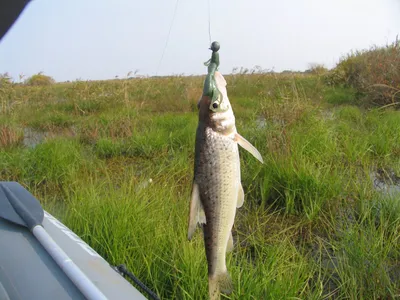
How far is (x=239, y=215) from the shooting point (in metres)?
3.91

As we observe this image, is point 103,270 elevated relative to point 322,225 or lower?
elevated

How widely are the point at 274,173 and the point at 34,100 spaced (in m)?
11.8

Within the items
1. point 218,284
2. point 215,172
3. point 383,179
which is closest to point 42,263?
point 218,284

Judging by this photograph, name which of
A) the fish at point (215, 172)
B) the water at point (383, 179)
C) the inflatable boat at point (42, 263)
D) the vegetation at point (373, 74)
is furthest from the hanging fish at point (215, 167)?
the vegetation at point (373, 74)

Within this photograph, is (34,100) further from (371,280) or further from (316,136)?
(371,280)

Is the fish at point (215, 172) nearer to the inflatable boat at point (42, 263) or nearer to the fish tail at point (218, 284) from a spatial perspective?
the fish tail at point (218, 284)

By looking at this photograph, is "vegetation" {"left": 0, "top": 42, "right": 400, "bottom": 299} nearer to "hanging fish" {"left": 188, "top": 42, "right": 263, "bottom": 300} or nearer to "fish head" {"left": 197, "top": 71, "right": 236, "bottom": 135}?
"hanging fish" {"left": 188, "top": 42, "right": 263, "bottom": 300}

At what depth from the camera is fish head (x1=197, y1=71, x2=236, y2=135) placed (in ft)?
4.38

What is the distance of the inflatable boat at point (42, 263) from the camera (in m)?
1.70

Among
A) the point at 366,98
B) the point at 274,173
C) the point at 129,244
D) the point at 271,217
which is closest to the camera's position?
the point at 129,244

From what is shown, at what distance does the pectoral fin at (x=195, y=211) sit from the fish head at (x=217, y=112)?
249mm

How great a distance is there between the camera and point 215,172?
4.48ft

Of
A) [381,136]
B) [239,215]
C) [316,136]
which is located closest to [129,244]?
[239,215]

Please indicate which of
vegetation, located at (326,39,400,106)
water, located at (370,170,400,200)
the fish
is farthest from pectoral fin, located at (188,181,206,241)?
vegetation, located at (326,39,400,106)
